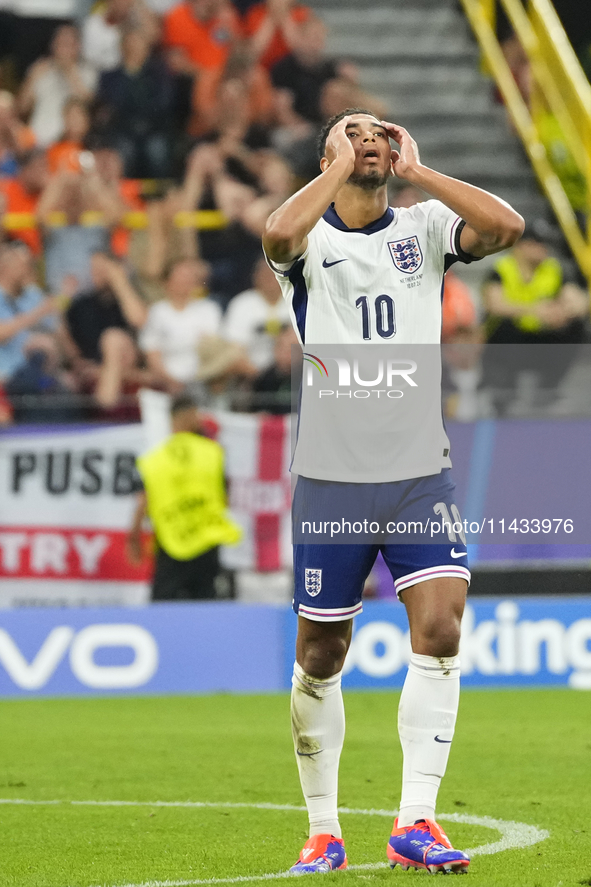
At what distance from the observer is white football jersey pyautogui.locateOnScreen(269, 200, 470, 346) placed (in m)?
4.73

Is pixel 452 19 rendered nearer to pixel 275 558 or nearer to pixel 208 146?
pixel 208 146

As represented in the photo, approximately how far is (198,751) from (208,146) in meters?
7.34

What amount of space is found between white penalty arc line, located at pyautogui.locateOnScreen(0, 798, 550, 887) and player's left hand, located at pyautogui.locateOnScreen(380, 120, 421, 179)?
2252 millimetres

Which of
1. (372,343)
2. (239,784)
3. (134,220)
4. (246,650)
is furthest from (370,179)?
(134,220)

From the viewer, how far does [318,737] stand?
4793 millimetres

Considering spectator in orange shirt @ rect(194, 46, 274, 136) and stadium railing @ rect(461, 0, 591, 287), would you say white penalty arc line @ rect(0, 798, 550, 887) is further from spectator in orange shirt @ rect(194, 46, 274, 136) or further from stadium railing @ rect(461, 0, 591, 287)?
spectator in orange shirt @ rect(194, 46, 274, 136)

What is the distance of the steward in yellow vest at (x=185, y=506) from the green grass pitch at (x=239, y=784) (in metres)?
0.93

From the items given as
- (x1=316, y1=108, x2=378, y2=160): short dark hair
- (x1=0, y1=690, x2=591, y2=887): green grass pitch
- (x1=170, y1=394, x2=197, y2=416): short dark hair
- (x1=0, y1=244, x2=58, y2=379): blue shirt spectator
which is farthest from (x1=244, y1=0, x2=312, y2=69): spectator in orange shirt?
(x1=316, y1=108, x2=378, y2=160): short dark hair

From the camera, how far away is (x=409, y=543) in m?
4.64

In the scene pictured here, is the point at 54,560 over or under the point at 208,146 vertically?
under

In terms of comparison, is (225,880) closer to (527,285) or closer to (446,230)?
(446,230)

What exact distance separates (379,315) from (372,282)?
111 mm

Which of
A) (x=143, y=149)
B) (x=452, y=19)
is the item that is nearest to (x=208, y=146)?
(x=143, y=149)

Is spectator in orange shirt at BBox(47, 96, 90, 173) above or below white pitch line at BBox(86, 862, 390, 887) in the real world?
above
